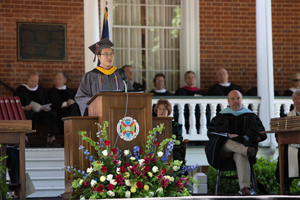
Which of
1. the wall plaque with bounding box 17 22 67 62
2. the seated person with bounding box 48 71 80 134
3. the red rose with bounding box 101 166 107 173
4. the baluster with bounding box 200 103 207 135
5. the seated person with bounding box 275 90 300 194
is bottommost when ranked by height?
the seated person with bounding box 275 90 300 194

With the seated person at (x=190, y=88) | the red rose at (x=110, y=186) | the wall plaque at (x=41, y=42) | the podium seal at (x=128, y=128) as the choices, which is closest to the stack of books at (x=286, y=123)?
the podium seal at (x=128, y=128)

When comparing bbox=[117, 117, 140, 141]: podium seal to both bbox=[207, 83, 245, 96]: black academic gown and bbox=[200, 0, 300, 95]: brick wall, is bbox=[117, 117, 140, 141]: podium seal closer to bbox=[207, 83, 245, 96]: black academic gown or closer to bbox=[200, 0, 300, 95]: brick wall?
bbox=[207, 83, 245, 96]: black academic gown

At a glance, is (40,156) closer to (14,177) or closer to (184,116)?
(14,177)

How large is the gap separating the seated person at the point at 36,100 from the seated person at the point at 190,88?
2.56 m

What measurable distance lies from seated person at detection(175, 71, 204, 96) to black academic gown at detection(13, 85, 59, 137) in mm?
2535

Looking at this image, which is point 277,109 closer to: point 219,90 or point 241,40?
point 219,90

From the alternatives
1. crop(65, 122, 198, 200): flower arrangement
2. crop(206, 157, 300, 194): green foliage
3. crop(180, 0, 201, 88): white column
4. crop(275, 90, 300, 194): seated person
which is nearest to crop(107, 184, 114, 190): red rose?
crop(65, 122, 198, 200): flower arrangement

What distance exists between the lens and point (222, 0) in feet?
34.9

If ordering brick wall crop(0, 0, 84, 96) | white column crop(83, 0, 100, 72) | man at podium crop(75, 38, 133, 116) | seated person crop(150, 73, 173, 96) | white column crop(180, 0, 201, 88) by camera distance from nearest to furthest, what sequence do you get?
1. man at podium crop(75, 38, 133, 116)
2. white column crop(83, 0, 100, 72)
3. seated person crop(150, 73, 173, 96)
4. brick wall crop(0, 0, 84, 96)
5. white column crop(180, 0, 201, 88)

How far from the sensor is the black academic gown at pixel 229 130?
21.9 ft

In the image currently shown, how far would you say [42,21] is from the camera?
9.77 meters

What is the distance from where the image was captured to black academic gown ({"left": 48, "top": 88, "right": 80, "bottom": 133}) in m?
9.01

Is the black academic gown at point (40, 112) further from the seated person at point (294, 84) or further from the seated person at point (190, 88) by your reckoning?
the seated person at point (294, 84)

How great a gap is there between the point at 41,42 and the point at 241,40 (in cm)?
442
